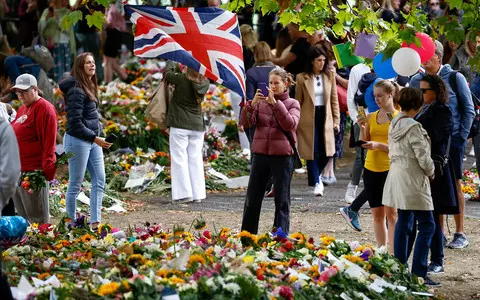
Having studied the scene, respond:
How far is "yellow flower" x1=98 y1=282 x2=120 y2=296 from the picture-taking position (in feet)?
22.7

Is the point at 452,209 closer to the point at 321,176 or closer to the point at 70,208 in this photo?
the point at 70,208

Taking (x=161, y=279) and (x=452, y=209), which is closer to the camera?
(x=161, y=279)

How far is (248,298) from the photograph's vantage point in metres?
7.03

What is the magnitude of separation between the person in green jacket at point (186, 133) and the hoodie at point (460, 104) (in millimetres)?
3532

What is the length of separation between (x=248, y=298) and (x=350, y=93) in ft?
21.0

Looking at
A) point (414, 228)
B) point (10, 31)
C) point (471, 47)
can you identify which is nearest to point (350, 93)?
point (471, 47)

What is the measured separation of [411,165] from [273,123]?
1935mm

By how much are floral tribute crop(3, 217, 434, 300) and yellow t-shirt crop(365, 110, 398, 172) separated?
1.13 m

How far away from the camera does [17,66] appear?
47.9 ft

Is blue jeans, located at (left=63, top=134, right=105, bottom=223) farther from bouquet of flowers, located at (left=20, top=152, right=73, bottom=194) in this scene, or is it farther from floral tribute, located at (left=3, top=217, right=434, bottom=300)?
floral tribute, located at (left=3, top=217, right=434, bottom=300)

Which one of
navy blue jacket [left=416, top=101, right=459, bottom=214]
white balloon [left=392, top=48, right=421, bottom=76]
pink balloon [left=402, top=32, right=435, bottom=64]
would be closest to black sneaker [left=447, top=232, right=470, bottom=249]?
navy blue jacket [left=416, top=101, right=459, bottom=214]

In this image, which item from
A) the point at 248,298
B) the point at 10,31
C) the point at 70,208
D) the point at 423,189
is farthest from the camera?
the point at 10,31

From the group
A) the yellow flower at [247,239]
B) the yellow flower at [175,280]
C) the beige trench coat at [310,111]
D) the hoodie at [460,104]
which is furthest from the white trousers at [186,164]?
the yellow flower at [175,280]

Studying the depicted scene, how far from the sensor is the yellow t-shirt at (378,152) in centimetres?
990
